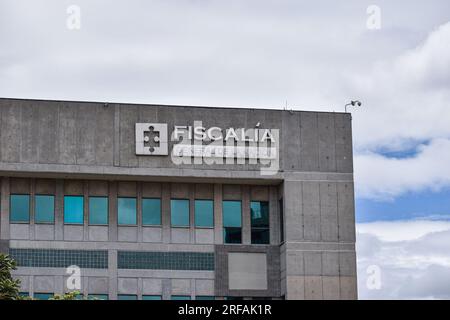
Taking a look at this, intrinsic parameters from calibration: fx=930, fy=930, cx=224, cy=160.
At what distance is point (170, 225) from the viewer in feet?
170

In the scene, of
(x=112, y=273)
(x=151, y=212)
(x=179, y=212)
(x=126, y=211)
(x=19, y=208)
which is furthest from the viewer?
(x=179, y=212)

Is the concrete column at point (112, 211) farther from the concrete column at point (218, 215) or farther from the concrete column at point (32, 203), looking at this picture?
the concrete column at point (218, 215)

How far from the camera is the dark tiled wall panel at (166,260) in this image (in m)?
50.6

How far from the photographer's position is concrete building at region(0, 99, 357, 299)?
49.7m

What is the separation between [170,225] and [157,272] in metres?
2.77

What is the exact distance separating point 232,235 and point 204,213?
2.00 meters

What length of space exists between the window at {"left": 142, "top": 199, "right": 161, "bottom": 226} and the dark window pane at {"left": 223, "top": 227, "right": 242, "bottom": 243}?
3.76m

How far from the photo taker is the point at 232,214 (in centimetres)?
5241

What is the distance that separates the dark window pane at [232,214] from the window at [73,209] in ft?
26.1

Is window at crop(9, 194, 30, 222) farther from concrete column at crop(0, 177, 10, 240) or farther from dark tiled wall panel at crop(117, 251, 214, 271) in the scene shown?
dark tiled wall panel at crop(117, 251, 214, 271)

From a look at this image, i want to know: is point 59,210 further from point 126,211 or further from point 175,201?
point 175,201

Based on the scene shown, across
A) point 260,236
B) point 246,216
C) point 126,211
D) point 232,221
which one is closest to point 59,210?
point 126,211
